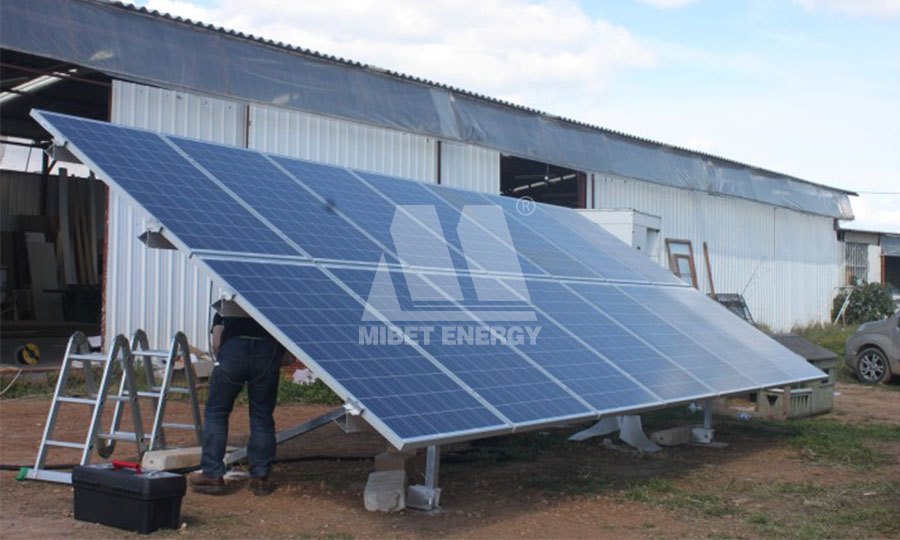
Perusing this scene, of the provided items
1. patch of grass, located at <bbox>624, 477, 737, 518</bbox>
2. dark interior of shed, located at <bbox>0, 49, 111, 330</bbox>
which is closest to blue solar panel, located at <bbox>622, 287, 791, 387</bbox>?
patch of grass, located at <bbox>624, 477, 737, 518</bbox>

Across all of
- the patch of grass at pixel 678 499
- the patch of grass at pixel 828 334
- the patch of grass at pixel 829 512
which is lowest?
the patch of grass at pixel 829 512

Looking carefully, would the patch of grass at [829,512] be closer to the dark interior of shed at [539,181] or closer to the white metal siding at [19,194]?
the dark interior of shed at [539,181]

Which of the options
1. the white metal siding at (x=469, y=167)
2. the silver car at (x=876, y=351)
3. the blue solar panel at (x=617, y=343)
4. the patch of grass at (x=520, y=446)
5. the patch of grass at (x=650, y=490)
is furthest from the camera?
the silver car at (x=876, y=351)

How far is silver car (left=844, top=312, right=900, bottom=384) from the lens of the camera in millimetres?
19094

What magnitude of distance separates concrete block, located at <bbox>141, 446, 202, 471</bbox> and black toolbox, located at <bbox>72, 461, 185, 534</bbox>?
3.35 ft

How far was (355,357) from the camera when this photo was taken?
6.43 metres

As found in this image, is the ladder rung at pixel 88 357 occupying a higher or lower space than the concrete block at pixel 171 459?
higher

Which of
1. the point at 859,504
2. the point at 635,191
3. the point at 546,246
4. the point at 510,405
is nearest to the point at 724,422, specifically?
the point at 546,246

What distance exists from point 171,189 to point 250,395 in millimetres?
1680

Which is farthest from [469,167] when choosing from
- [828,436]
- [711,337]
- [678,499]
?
[678,499]

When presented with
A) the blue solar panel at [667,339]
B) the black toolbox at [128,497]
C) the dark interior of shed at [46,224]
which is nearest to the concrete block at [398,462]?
the black toolbox at [128,497]

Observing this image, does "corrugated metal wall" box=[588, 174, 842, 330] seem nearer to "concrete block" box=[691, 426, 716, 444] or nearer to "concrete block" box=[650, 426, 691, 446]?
"concrete block" box=[691, 426, 716, 444]

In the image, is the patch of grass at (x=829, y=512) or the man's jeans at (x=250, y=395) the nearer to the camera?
the patch of grass at (x=829, y=512)

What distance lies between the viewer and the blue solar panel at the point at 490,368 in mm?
6957
